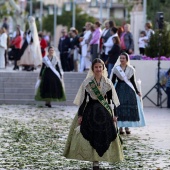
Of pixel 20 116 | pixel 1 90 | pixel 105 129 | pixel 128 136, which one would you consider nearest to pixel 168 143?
pixel 128 136

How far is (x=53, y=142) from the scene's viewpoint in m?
18.3

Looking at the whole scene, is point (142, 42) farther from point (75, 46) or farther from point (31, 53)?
point (31, 53)

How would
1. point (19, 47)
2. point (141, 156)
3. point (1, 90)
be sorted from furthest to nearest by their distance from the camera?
point (19, 47)
point (1, 90)
point (141, 156)

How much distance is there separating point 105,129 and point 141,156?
1.79 m

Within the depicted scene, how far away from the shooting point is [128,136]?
20.0 m

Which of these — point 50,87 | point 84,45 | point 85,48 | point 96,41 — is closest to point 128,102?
point 50,87

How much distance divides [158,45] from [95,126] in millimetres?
15083

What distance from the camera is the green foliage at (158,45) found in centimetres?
2986

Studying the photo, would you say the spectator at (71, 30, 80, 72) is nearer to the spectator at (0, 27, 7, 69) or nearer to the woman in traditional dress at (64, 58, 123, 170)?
the spectator at (0, 27, 7, 69)

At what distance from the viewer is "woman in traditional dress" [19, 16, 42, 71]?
1395 inches

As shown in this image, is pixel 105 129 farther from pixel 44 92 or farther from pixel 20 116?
pixel 44 92

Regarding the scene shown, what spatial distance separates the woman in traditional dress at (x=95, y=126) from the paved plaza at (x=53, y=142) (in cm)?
40

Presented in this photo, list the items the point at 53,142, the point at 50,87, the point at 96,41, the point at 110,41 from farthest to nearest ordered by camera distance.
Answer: the point at 96,41 → the point at 110,41 → the point at 50,87 → the point at 53,142

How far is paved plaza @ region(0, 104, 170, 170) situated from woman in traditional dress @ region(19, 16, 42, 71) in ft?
28.1
